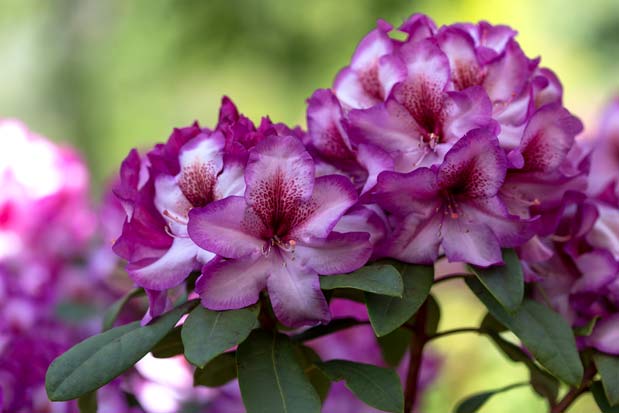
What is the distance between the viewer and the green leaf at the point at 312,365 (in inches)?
39.9

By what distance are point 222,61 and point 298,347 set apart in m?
3.15

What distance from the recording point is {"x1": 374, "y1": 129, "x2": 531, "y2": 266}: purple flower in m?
0.88

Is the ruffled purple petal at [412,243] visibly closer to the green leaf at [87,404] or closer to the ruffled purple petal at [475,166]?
the ruffled purple petal at [475,166]

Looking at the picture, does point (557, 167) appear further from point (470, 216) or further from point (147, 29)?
point (147, 29)

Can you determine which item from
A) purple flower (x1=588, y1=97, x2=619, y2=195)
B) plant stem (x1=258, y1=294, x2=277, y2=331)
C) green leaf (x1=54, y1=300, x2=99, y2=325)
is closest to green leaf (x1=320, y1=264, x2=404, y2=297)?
plant stem (x1=258, y1=294, x2=277, y2=331)

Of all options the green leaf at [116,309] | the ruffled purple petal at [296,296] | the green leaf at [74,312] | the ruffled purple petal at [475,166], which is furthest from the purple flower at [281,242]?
the green leaf at [74,312]

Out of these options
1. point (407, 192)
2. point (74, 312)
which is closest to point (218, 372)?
point (407, 192)

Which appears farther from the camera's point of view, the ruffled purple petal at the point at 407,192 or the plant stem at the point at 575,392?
the plant stem at the point at 575,392

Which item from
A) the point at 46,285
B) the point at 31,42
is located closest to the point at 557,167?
the point at 46,285

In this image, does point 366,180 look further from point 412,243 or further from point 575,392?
point 575,392

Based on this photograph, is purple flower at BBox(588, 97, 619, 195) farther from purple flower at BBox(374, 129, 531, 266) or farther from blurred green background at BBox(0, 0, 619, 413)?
blurred green background at BBox(0, 0, 619, 413)

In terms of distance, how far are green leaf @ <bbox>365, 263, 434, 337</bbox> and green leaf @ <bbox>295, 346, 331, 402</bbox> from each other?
133 mm

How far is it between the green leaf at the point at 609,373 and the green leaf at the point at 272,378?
0.96 feet

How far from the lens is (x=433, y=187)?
0.90m
